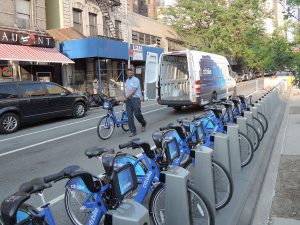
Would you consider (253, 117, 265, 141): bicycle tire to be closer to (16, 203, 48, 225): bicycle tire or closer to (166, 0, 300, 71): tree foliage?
(16, 203, 48, 225): bicycle tire

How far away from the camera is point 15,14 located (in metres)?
19.1

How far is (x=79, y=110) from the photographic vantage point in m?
14.9

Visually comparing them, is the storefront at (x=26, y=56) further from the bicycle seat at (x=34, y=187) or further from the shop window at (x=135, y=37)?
the bicycle seat at (x=34, y=187)

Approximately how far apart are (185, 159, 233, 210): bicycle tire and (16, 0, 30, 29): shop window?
1778cm

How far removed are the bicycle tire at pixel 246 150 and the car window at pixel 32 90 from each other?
8709 millimetres

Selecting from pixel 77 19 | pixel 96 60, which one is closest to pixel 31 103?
pixel 96 60

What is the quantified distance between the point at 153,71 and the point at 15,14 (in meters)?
9.69

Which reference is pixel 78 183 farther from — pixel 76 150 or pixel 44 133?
pixel 44 133

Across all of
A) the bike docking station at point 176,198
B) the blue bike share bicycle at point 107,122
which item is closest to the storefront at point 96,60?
the blue bike share bicycle at point 107,122

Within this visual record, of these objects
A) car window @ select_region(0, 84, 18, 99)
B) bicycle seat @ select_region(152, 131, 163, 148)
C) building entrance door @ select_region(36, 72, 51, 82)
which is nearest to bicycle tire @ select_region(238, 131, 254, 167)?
bicycle seat @ select_region(152, 131, 163, 148)

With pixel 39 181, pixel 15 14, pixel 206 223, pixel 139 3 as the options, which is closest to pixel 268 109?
pixel 206 223

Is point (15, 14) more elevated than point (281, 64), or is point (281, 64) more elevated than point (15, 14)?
point (15, 14)

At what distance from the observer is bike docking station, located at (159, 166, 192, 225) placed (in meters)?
3.34

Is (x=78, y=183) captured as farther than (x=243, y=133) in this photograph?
No
